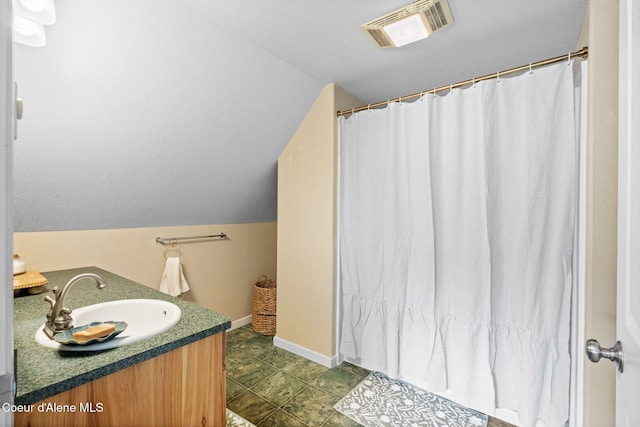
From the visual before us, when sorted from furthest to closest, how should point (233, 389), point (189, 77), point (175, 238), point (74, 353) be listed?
1. point (175, 238)
2. point (233, 389)
3. point (189, 77)
4. point (74, 353)

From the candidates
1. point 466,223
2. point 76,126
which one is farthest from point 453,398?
point 76,126

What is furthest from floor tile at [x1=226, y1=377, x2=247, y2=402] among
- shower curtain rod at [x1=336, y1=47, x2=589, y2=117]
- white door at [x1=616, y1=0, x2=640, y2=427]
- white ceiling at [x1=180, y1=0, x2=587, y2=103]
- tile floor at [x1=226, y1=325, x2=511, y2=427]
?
white ceiling at [x1=180, y1=0, x2=587, y2=103]

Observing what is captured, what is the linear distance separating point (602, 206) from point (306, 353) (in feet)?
7.14

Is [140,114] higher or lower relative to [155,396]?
higher

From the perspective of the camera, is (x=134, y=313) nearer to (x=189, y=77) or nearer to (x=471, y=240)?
(x=189, y=77)

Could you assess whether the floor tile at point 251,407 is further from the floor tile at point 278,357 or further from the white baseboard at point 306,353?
the white baseboard at point 306,353

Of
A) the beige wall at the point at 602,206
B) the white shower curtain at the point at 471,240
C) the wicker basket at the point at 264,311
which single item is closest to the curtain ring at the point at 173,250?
the wicker basket at the point at 264,311

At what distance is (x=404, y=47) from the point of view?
5.70 feet

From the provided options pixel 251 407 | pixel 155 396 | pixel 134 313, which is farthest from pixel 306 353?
pixel 155 396

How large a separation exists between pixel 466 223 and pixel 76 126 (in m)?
2.27

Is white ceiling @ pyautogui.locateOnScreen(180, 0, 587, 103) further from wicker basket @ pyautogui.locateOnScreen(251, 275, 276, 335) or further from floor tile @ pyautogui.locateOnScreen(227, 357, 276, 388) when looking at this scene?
floor tile @ pyautogui.locateOnScreen(227, 357, 276, 388)

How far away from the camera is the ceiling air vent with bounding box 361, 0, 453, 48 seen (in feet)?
4.52

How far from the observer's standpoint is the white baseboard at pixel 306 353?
236 cm

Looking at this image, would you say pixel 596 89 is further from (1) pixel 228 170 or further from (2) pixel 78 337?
(1) pixel 228 170
